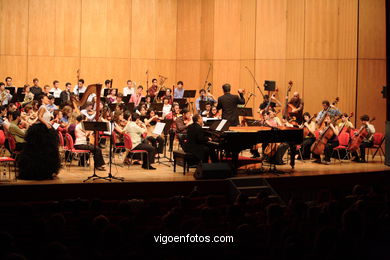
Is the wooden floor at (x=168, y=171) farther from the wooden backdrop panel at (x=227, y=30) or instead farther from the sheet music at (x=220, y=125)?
the wooden backdrop panel at (x=227, y=30)

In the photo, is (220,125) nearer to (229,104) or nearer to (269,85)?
(229,104)

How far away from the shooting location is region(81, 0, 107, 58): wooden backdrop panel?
56.5ft

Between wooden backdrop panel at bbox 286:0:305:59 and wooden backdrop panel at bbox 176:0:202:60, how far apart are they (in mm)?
3324

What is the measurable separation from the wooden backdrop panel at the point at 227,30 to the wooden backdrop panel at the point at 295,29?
5.47 feet

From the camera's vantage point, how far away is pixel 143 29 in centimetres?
1792

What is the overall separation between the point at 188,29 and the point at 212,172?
9559 mm

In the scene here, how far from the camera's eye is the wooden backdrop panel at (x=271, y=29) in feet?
52.1

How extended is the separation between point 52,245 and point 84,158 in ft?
20.9

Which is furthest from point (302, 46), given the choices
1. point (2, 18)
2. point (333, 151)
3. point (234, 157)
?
point (2, 18)

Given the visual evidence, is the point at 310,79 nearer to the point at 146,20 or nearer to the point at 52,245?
the point at 146,20

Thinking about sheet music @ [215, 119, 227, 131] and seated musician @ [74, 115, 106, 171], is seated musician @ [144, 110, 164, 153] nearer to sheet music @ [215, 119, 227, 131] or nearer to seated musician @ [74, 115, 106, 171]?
Answer: seated musician @ [74, 115, 106, 171]

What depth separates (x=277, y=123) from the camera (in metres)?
11.9

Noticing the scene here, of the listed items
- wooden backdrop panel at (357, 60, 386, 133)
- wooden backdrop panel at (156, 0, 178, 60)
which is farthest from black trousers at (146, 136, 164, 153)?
wooden backdrop panel at (156, 0, 178, 60)

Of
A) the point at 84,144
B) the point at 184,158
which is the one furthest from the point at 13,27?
the point at 184,158
